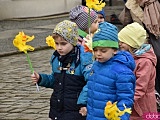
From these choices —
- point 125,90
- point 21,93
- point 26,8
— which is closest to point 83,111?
point 125,90

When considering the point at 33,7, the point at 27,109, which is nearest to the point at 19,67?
the point at 27,109

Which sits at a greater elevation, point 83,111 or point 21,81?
point 83,111

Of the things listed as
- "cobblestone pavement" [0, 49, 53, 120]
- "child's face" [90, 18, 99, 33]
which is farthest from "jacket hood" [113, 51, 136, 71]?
"cobblestone pavement" [0, 49, 53, 120]

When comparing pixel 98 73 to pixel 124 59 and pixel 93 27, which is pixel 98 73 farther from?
pixel 93 27

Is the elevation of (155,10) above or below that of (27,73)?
above

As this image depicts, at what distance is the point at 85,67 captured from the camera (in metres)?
4.77

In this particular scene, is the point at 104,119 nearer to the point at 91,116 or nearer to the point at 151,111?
the point at 91,116

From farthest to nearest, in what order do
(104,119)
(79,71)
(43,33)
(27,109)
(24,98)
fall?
(43,33)
(24,98)
(27,109)
(79,71)
(104,119)

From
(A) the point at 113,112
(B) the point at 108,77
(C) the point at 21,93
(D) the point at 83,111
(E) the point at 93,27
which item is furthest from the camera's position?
(C) the point at 21,93

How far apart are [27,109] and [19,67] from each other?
3631 millimetres

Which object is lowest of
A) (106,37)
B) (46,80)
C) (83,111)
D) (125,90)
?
(83,111)

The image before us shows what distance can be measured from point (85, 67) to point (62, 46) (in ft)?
0.92

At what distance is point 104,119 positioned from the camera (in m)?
4.39

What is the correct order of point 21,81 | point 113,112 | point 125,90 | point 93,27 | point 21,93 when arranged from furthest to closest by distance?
point 21,81
point 21,93
point 93,27
point 125,90
point 113,112
